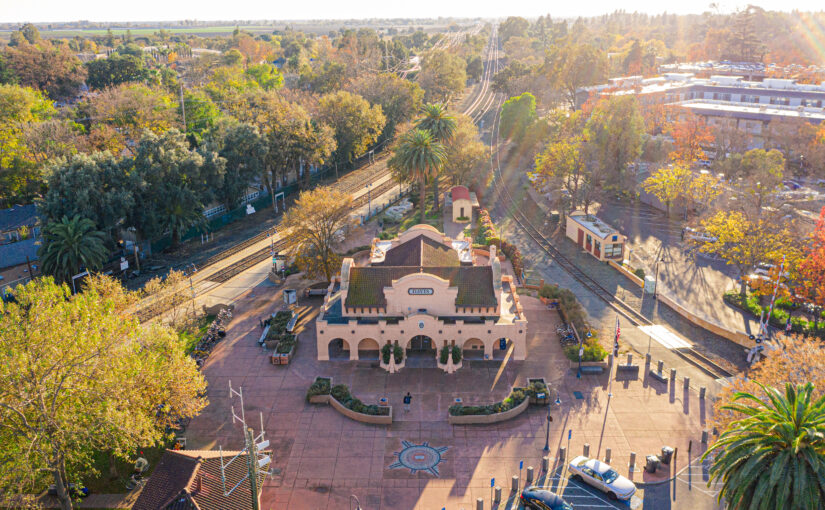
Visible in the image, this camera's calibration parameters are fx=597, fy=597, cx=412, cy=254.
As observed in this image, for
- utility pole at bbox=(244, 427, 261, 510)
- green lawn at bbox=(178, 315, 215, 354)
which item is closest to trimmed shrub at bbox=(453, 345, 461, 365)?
utility pole at bbox=(244, 427, 261, 510)

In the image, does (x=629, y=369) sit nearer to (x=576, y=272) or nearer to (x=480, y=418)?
(x=480, y=418)

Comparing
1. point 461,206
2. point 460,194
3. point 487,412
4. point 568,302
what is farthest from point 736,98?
point 487,412

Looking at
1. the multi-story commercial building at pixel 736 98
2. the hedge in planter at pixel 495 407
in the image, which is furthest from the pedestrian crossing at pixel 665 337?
the multi-story commercial building at pixel 736 98

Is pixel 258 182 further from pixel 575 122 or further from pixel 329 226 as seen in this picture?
pixel 575 122

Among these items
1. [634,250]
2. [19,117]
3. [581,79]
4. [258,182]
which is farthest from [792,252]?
[19,117]

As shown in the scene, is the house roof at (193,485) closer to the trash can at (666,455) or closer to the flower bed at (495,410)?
the flower bed at (495,410)

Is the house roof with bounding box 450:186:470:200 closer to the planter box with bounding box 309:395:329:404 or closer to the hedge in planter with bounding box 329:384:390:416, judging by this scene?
the hedge in planter with bounding box 329:384:390:416
